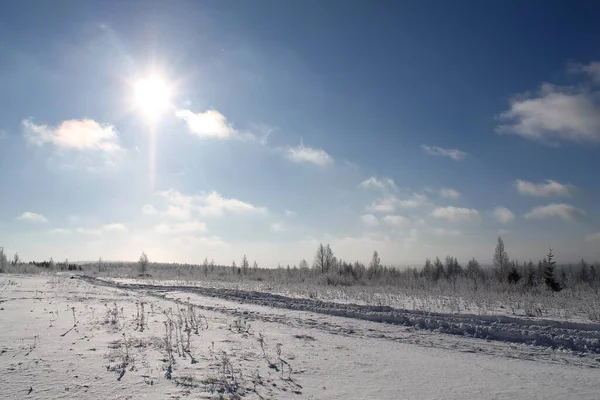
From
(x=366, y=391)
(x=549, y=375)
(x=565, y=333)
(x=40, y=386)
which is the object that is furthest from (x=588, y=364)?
(x=40, y=386)

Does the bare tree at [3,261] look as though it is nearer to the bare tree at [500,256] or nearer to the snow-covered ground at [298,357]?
the snow-covered ground at [298,357]

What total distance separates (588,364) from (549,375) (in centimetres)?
176

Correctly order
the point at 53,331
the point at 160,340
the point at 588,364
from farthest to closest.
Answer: the point at 53,331 → the point at 160,340 → the point at 588,364

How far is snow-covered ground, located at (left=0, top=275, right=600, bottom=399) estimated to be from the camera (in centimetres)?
613

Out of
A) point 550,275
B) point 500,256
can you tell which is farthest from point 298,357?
point 500,256

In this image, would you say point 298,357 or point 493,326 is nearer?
point 298,357

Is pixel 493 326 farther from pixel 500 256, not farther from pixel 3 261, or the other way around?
pixel 3 261

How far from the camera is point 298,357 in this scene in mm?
8281

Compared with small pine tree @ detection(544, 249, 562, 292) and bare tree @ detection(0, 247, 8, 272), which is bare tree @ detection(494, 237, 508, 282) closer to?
small pine tree @ detection(544, 249, 562, 292)

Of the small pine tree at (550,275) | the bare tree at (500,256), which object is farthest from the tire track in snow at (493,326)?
the bare tree at (500,256)

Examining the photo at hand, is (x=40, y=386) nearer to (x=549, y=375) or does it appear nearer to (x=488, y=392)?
(x=488, y=392)

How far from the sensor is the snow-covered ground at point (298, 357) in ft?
20.1

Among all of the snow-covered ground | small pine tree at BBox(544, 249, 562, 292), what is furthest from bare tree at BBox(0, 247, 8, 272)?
small pine tree at BBox(544, 249, 562, 292)

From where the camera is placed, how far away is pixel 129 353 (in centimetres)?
820
